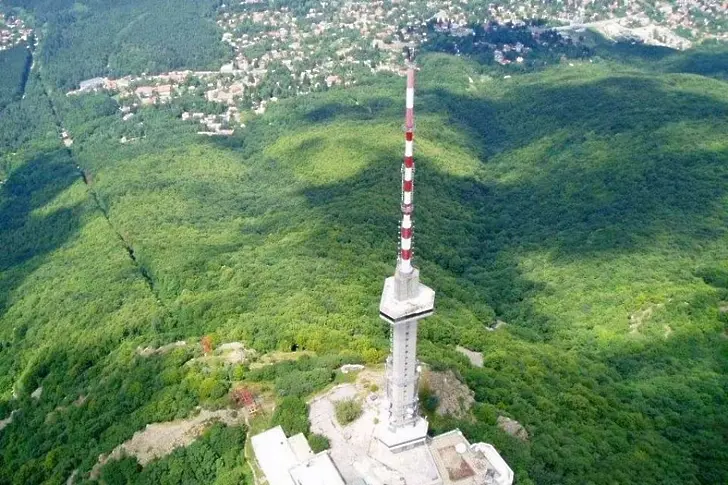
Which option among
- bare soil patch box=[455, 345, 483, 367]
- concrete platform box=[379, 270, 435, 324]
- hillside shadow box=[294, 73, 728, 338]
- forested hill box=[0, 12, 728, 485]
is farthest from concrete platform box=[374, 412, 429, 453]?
hillside shadow box=[294, 73, 728, 338]

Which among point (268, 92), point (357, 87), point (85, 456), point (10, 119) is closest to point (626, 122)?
point (357, 87)

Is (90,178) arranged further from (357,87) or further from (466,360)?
(466,360)

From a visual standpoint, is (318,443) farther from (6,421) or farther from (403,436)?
(6,421)

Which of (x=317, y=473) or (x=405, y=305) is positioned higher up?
(x=405, y=305)

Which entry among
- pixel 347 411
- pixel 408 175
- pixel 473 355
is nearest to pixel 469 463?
pixel 347 411

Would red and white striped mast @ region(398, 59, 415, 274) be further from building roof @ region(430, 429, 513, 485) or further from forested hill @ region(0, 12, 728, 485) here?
forested hill @ region(0, 12, 728, 485)

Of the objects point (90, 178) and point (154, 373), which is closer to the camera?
point (154, 373)

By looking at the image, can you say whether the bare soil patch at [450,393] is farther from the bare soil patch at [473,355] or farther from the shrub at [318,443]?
the shrub at [318,443]
